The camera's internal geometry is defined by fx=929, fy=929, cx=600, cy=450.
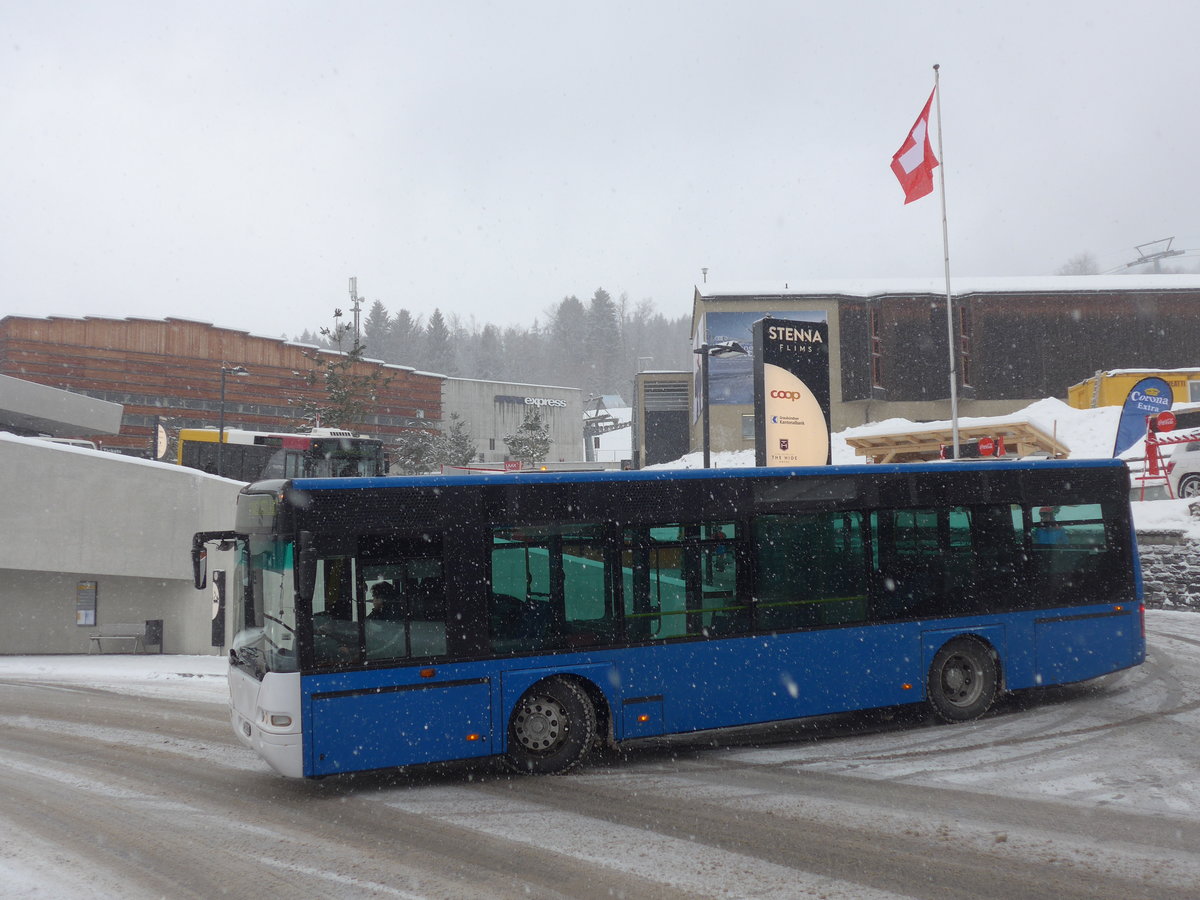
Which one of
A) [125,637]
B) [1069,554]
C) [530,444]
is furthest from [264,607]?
[530,444]

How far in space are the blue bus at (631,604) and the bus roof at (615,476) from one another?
3cm

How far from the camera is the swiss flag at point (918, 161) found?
24328 millimetres

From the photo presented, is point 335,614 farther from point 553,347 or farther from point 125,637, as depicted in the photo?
point 553,347

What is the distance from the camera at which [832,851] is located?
6.28 m

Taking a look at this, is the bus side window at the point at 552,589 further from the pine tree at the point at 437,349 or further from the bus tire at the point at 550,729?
the pine tree at the point at 437,349

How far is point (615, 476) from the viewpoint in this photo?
9.16 m

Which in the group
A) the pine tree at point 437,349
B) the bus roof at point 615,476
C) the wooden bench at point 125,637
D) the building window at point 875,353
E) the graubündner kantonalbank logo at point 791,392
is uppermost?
the pine tree at point 437,349

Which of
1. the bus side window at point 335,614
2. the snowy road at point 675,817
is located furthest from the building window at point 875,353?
the bus side window at point 335,614

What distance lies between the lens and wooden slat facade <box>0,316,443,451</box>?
54.6m

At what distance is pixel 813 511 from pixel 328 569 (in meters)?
5.04

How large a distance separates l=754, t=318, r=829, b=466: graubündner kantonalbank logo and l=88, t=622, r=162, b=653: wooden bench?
53.8ft

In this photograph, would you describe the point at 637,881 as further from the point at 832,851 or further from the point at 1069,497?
the point at 1069,497

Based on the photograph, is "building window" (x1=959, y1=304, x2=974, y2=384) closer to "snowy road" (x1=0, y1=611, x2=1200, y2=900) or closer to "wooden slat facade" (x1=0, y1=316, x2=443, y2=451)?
"wooden slat facade" (x1=0, y1=316, x2=443, y2=451)

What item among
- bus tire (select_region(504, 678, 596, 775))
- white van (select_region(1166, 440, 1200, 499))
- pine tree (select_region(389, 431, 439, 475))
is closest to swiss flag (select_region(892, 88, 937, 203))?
white van (select_region(1166, 440, 1200, 499))
